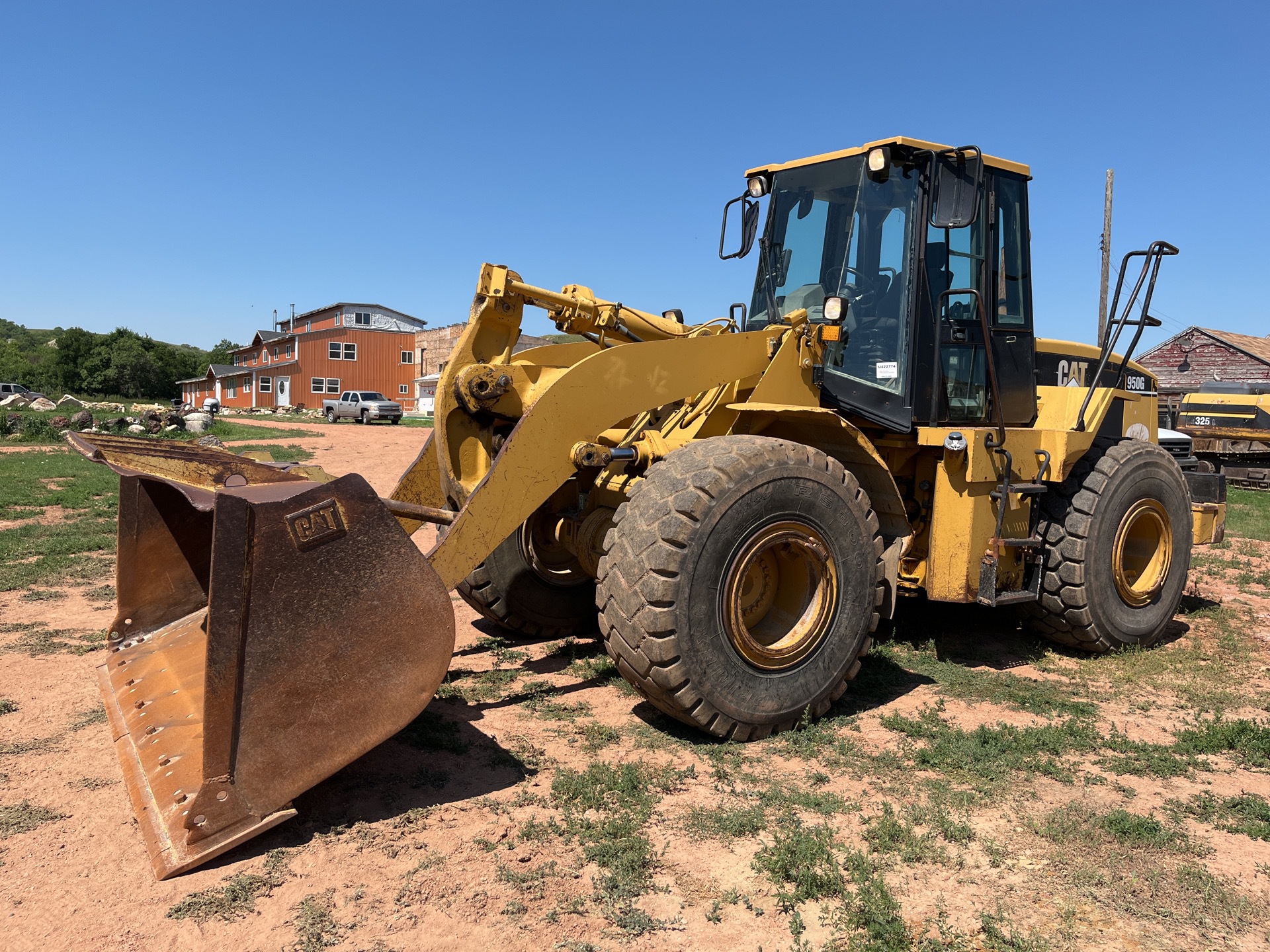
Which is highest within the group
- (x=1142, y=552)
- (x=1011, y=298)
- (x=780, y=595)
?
(x=1011, y=298)

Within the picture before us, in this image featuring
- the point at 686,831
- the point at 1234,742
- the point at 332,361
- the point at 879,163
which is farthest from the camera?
the point at 332,361

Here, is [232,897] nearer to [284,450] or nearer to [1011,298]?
[1011,298]

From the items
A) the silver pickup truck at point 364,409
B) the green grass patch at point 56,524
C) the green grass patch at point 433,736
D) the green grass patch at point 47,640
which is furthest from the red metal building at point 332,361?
the green grass patch at point 433,736

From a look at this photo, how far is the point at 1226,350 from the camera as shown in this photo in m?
31.8

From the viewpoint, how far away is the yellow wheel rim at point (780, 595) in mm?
4387

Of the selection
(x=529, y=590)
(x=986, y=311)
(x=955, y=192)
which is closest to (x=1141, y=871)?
(x=955, y=192)

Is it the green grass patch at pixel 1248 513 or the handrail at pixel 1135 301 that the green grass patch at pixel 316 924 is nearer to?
the handrail at pixel 1135 301

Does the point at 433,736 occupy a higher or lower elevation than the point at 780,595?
lower

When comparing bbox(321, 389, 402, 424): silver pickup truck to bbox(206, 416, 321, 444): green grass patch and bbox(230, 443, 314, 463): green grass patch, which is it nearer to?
bbox(206, 416, 321, 444): green grass patch

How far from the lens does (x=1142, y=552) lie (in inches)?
271

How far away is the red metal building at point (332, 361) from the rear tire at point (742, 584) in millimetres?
54855

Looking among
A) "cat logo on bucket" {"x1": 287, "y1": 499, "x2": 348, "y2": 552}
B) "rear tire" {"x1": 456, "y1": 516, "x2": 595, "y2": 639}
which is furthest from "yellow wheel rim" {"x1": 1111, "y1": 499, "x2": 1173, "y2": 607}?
"cat logo on bucket" {"x1": 287, "y1": 499, "x2": 348, "y2": 552}

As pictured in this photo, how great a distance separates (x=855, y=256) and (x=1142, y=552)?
333 cm

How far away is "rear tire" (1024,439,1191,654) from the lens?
609 cm
